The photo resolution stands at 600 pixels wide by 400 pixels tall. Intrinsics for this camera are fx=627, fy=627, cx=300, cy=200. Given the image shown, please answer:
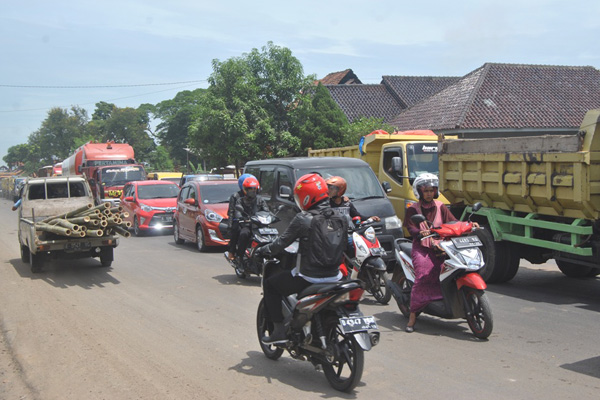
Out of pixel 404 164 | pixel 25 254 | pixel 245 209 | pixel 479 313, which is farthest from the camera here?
pixel 25 254

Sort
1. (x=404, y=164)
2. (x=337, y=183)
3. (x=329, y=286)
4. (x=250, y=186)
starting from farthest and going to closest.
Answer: (x=404, y=164)
(x=250, y=186)
(x=337, y=183)
(x=329, y=286)

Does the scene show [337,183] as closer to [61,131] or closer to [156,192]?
[156,192]

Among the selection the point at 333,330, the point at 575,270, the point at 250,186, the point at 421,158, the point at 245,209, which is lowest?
the point at 575,270

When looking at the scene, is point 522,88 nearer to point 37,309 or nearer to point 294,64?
point 294,64

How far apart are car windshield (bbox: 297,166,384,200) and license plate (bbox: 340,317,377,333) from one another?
637 cm

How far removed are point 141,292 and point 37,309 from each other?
5.34ft

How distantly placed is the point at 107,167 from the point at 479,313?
75.1ft

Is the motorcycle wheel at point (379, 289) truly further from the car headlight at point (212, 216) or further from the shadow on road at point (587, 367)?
the car headlight at point (212, 216)

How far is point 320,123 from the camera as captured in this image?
27031 mm

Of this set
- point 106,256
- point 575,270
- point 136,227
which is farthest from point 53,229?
point 575,270

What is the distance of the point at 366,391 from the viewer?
200 inches

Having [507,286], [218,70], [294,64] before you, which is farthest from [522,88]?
[507,286]

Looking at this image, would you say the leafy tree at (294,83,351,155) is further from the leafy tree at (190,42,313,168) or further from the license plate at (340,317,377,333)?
the license plate at (340,317,377,333)

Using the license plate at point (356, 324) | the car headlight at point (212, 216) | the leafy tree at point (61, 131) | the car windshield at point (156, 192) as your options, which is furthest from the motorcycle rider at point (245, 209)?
the leafy tree at point (61, 131)
